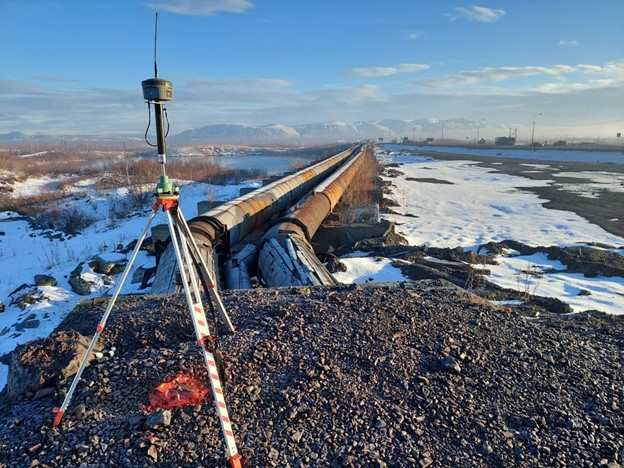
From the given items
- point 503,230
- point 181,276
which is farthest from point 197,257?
point 503,230

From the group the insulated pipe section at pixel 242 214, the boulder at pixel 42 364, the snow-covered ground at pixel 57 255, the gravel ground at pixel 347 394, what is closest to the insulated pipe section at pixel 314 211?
the insulated pipe section at pixel 242 214

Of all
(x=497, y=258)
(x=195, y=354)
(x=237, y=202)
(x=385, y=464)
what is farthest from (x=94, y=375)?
(x=497, y=258)

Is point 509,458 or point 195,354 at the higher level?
point 195,354

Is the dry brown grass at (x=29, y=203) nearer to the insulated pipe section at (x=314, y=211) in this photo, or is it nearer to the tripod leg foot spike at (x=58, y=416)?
the insulated pipe section at (x=314, y=211)

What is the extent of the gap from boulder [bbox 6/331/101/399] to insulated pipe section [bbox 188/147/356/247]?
3.37 metres

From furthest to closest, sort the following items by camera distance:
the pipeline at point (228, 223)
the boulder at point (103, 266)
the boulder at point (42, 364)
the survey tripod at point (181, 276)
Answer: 1. the boulder at point (103, 266)
2. the pipeline at point (228, 223)
3. the boulder at point (42, 364)
4. the survey tripod at point (181, 276)

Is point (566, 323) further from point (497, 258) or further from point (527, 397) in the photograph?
point (497, 258)

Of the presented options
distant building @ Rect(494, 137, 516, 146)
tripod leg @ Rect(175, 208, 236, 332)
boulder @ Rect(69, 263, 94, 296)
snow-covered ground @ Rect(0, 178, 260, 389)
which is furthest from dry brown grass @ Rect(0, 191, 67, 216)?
distant building @ Rect(494, 137, 516, 146)

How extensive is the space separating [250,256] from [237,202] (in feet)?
7.99

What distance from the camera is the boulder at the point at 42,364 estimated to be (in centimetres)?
319

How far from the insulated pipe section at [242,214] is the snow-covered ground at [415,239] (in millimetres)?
1721

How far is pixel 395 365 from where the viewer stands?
346cm

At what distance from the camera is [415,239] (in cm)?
1178

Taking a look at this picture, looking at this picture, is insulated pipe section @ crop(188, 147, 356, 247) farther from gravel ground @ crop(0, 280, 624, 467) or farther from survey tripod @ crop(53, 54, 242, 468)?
survey tripod @ crop(53, 54, 242, 468)
